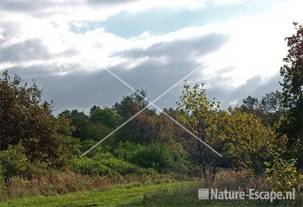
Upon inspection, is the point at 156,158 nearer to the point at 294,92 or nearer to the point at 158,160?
the point at 158,160

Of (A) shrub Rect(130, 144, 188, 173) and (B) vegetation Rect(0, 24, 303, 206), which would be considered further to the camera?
(A) shrub Rect(130, 144, 188, 173)

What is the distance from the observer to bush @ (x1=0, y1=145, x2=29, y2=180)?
100ft

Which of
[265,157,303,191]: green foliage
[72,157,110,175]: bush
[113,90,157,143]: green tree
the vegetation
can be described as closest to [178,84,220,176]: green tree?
the vegetation

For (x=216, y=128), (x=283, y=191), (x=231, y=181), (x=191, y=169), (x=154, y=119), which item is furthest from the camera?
(x=154, y=119)

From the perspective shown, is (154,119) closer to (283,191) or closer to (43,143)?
(43,143)

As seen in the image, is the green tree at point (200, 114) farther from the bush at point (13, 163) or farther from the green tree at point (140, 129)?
the green tree at point (140, 129)

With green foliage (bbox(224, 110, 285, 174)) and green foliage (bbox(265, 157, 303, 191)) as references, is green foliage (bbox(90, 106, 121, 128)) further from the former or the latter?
green foliage (bbox(265, 157, 303, 191))

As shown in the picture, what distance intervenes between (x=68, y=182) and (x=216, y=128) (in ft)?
30.6

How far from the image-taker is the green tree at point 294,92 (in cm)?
2248

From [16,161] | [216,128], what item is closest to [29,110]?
[16,161]

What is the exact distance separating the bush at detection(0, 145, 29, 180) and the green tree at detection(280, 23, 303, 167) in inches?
592

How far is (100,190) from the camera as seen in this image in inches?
1182

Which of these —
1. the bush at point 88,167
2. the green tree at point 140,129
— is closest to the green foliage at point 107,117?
the green tree at point 140,129

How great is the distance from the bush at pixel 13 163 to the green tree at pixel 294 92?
15032mm
